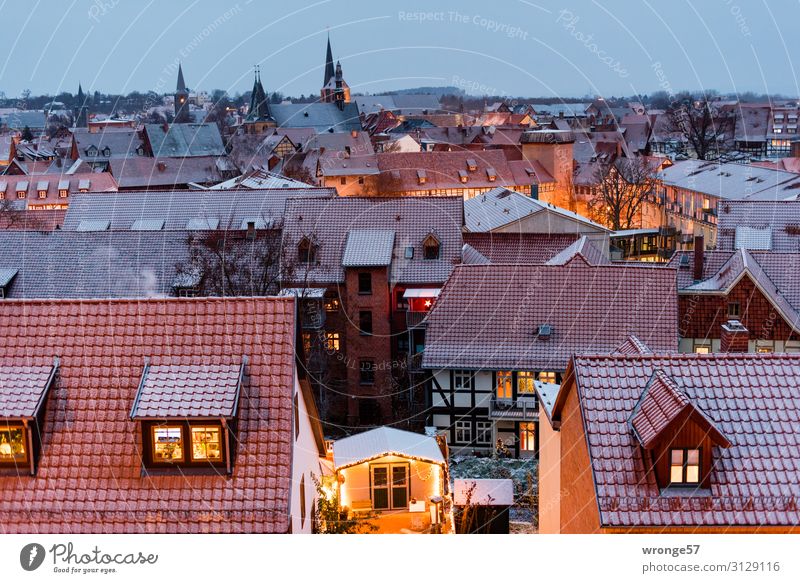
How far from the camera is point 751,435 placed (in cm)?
1215

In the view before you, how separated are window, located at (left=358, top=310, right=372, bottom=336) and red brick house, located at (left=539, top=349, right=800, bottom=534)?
1938 centimetres

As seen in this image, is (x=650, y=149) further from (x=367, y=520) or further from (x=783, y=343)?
(x=367, y=520)

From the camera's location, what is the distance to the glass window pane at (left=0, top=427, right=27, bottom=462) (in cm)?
1218

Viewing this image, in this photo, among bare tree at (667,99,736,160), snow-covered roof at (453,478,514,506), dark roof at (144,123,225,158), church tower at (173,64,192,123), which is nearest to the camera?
snow-covered roof at (453,478,514,506)

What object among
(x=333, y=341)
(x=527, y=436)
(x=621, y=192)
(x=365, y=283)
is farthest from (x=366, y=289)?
(x=621, y=192)

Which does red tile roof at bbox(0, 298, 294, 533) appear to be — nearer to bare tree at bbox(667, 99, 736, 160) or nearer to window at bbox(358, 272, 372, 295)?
window at bbox(358, 272, 372, 295)

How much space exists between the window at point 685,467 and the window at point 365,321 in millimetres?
21315

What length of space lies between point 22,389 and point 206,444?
2486 mm

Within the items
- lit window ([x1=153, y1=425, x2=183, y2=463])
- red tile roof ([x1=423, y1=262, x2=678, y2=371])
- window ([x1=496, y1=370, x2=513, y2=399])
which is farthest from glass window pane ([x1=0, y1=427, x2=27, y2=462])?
window ([x1=496, y1=370, x2=513, y2=399])

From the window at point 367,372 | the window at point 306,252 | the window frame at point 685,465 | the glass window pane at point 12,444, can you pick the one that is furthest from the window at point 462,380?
the glass window pane at point 12,444

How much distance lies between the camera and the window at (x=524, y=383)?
28.0 metres

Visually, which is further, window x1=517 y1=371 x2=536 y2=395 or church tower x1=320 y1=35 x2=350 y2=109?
church tower x1=320 y1=35 x2=350 y2=109

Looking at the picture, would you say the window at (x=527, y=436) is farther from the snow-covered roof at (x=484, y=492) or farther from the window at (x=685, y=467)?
the window at (x=685, y=467)

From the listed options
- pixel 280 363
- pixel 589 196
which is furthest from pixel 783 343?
pixel 589 196
